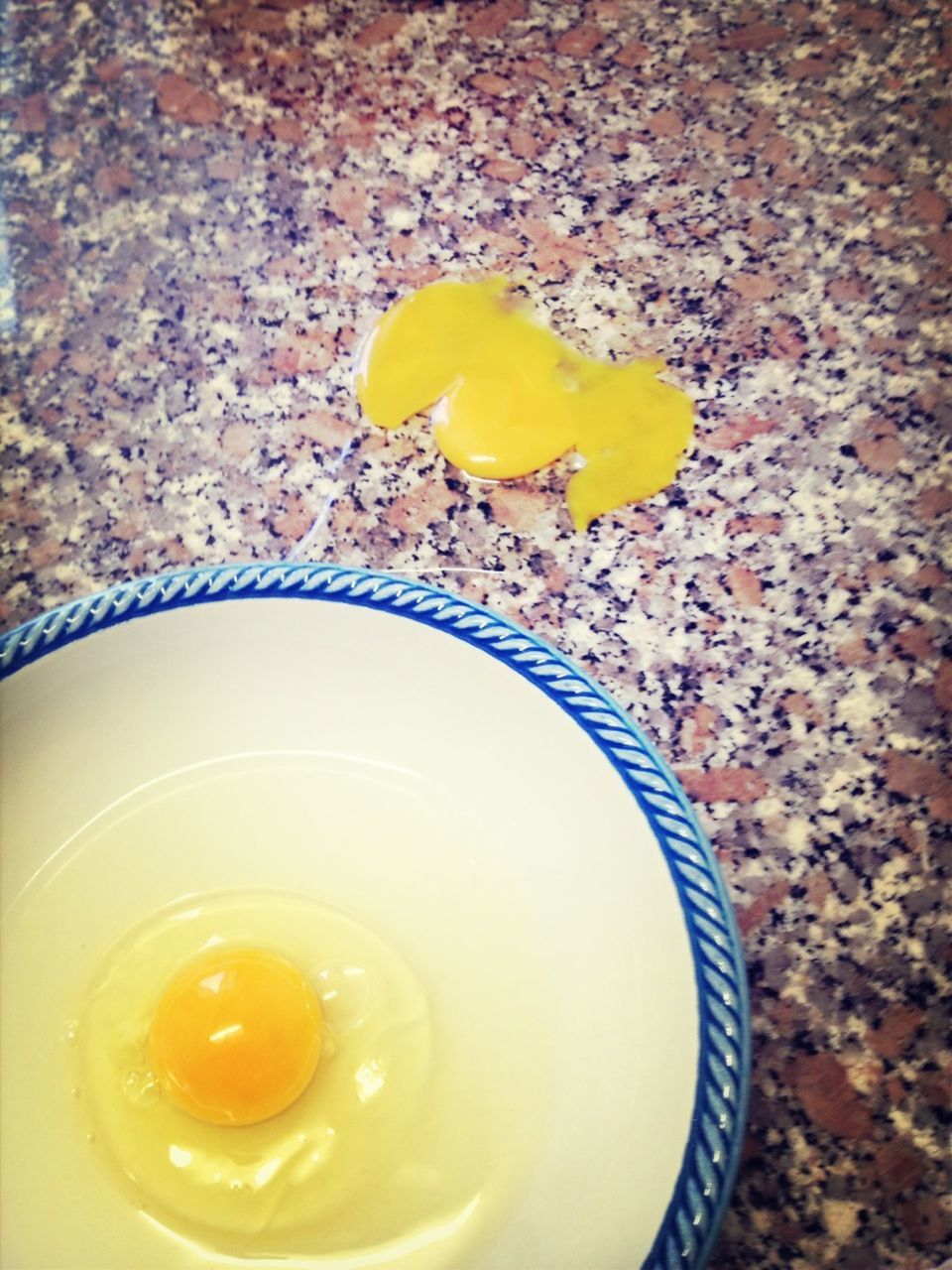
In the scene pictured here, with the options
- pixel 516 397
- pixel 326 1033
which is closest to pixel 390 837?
pixel 326 1033

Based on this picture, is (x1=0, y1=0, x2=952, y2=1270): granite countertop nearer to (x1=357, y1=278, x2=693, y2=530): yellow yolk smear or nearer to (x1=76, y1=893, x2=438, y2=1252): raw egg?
(x1=357, y1=278, x2=693, y2=530): yellow yolk smear

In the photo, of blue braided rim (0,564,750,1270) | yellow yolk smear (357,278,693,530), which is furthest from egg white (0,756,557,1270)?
yellow yolk smear (357,278,693,530)

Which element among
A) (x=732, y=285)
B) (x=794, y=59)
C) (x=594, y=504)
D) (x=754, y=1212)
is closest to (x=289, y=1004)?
(x=754, y=1212)

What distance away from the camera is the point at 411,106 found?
36.8 inches

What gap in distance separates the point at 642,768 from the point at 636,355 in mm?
445

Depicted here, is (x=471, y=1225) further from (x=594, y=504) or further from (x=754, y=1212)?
(x=594, y=504)

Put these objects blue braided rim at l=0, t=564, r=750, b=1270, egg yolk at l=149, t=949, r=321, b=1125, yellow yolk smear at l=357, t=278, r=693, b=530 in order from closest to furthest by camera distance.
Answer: blue braided rim at l=0, t=564, r=750, b=1270
egg yolk at l=149, t=949, r=321, b=1125
yellow yolk smear at l=357, t=278, r=693, b=530

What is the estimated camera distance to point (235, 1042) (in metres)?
0.59

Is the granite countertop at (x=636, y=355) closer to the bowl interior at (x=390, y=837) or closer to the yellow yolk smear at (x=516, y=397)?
the yellow yolk smear at (x=516, y=397)

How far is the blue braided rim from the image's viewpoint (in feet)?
1.56

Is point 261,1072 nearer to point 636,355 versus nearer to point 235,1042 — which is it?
point 235,1042

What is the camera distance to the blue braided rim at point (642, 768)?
1.56 ft

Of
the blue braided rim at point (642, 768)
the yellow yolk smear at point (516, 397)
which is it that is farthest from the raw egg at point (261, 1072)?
the yellow yolk smear at point (516, 397)

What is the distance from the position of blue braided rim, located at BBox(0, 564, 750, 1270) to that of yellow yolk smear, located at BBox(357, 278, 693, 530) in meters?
0.26
